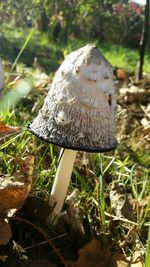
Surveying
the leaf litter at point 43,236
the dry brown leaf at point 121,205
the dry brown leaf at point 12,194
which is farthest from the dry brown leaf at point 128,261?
the dry brown leaf at point 12,194

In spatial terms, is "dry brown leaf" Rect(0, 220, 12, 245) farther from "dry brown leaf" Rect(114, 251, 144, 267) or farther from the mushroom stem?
"dry brown leaf" Rect(114, 251, 144, 267)

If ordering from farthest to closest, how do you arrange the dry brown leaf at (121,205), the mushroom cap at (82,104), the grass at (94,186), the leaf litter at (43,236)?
the dry brown leaf at (121,205) → the grass at (94,186) → the leaf litter at (43,236) → the mushroom cap at (82,104)

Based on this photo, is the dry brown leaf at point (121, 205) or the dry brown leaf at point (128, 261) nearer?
the dry brown leaf at point (128, 261)

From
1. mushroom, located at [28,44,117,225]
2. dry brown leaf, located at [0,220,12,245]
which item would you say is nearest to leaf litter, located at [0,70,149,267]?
dry brown leaf, located at [0,220,12,245]

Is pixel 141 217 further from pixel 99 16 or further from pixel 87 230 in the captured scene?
pixel 99 16

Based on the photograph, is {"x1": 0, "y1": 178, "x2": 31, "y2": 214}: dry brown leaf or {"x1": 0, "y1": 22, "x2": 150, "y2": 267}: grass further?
{"x1": 0, "y1": 22, "x2": 150, "y2": 267}: grass

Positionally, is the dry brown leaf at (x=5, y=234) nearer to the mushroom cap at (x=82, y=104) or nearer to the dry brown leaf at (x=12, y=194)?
the dry brown leaf at (x=12, y=194)
